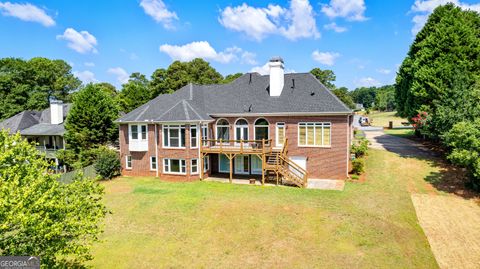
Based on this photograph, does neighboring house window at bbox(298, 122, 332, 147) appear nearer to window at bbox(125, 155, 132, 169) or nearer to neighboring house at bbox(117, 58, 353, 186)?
neighboring house at bbox(117, 58, 353, 186)

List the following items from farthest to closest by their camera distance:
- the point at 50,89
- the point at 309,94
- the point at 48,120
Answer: the point at 50,89, the point at 48,120, the point at 309,94

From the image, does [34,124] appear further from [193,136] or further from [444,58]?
[444,58]

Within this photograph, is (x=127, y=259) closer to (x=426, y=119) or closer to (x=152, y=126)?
(x=152, y=126)

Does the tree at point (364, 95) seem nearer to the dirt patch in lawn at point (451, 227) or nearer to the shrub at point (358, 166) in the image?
the shrub at point (358, 166)

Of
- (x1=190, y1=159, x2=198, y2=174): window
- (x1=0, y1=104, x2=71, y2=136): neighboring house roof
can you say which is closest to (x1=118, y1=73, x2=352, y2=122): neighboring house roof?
(x1=190, y1=159, x2=198, y2=174): window

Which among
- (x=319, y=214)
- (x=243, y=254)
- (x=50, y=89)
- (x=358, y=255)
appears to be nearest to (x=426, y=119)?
(x=319, y=214)

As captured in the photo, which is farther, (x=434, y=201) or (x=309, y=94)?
(x=309, y=94)
